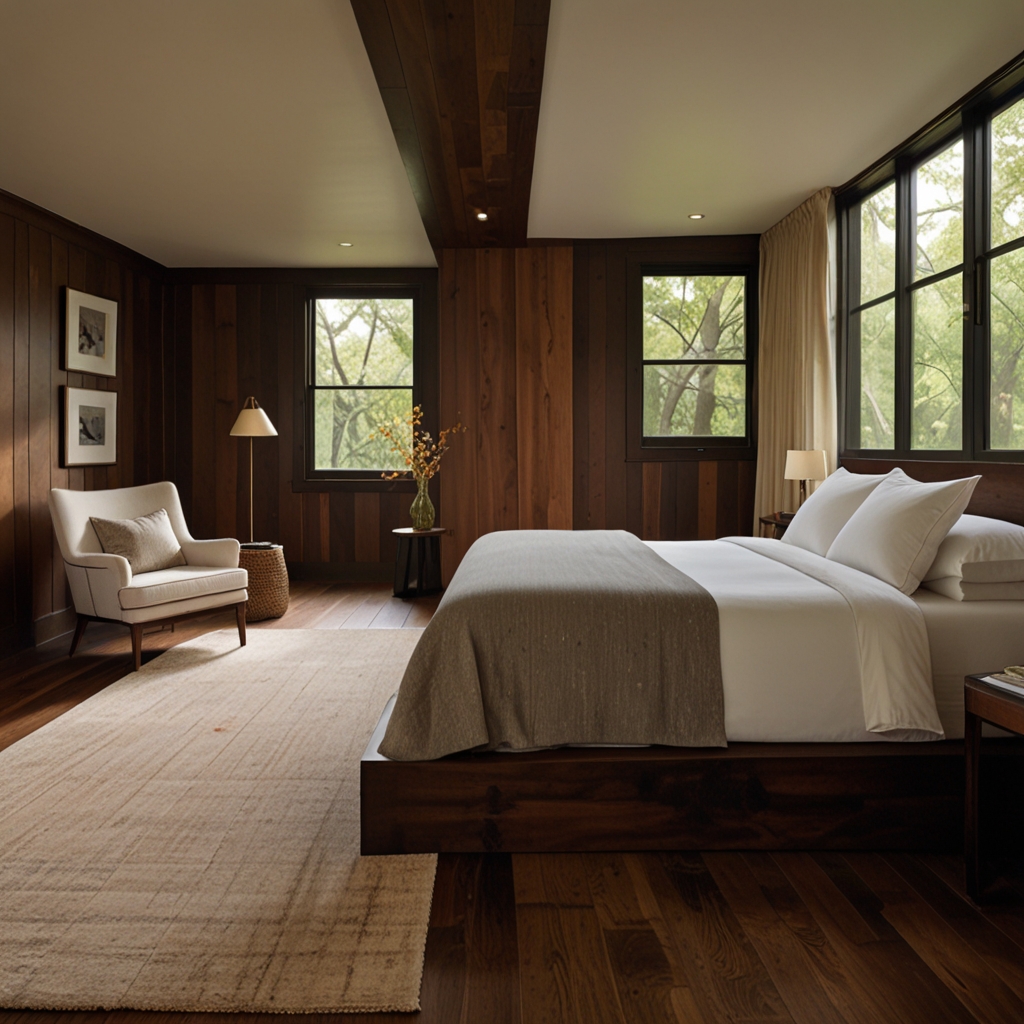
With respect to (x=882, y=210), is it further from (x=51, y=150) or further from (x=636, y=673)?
(x=51, y=150)

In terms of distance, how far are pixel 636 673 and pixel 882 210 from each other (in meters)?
3.47

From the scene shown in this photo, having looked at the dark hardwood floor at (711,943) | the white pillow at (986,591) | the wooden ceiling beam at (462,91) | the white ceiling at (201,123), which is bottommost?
the dark hardwood floor at (711,943)

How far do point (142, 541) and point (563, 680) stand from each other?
325cm

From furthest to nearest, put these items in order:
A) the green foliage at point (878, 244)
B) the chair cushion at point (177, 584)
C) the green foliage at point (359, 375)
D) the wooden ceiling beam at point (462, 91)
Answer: the green foliage at point (359, 375) < the green foliage at point (878, 244) < the chair cushion at point (177, 584) < the wooden ceiling beam at point (462, 91)

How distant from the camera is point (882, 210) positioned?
4.54 meters

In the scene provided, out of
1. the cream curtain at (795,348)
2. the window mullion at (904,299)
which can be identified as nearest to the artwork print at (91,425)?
the cream curtain at (795,348)

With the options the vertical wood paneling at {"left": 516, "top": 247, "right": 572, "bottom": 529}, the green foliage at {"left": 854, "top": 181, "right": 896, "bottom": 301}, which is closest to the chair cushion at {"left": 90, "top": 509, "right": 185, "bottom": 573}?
the vertical wood paneling at {"left": 516, "top": 247, "right": 572, "bottom": 529}

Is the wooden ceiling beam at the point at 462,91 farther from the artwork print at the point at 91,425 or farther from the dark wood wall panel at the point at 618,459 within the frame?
A: the artwork print at the point at 91,425

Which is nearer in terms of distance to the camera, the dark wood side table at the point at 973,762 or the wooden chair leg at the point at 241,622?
the dark wood side table at the point at 973,762

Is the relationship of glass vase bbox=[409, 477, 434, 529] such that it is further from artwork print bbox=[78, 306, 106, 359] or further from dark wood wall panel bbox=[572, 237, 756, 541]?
artwork print bbox=[78, 306, 106, 359]

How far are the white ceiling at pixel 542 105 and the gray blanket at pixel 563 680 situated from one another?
2086 millimetres

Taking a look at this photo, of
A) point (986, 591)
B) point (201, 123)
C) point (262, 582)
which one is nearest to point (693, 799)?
point (986, 591)

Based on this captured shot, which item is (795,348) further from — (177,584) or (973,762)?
(177,584)

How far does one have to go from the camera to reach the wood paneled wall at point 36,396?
4.66 m
